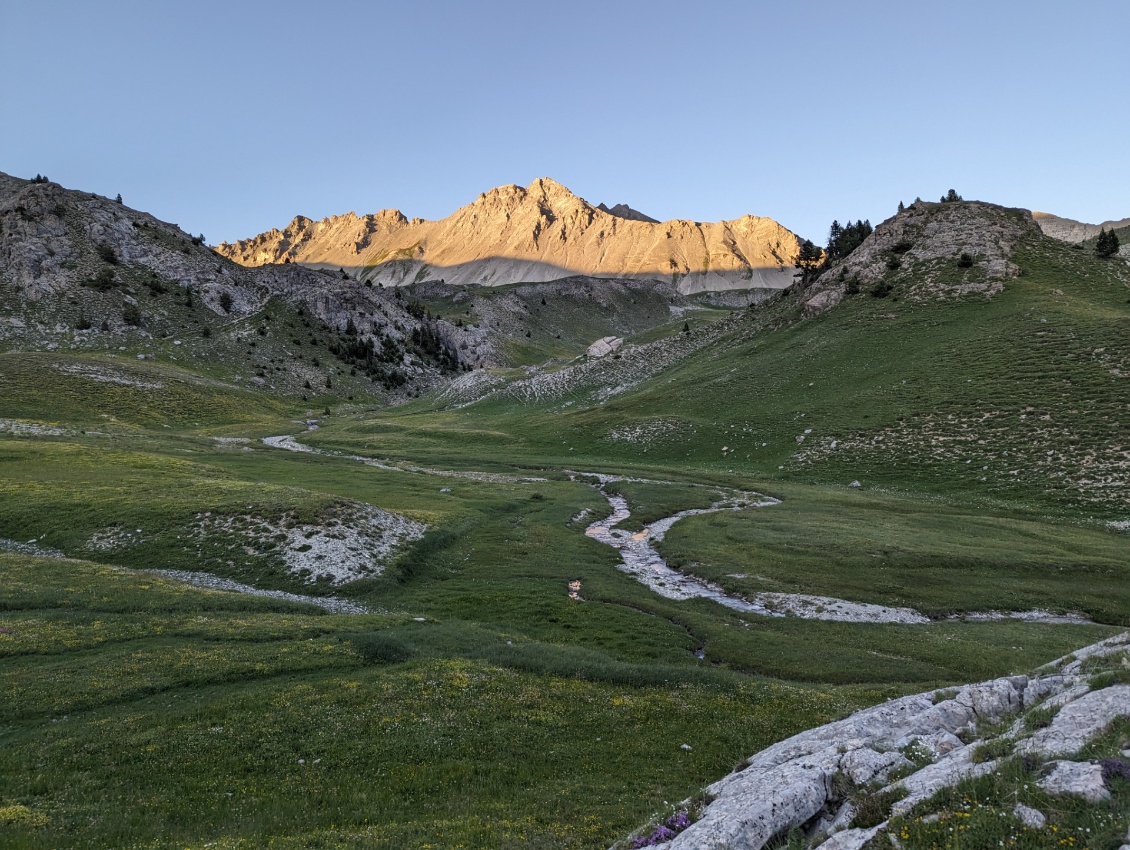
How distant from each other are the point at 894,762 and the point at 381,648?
21.3 m

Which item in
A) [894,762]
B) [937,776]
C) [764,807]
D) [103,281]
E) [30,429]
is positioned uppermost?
[103,281]

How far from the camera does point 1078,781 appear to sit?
7.99 metres

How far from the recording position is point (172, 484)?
55.7 metres

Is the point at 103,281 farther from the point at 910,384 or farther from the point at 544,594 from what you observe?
the point at 910,384

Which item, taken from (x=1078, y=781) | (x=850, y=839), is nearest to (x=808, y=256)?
(x=1078, y=781)

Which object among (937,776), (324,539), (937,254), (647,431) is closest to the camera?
(937,776)

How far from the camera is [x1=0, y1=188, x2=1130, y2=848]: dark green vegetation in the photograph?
620 inches

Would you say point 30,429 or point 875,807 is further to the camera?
point 30,429

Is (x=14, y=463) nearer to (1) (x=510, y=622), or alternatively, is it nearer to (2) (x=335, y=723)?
(1) (x=510, y=622)

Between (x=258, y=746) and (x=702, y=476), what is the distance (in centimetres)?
7015

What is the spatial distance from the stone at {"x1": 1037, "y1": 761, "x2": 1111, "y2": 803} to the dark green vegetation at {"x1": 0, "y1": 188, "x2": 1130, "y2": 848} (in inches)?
37.4

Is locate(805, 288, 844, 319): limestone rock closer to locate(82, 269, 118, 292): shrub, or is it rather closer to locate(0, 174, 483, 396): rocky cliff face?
locate(0, 174, 483, 396): rocky cliff face

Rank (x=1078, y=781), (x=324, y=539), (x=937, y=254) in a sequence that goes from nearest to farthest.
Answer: (x=1078, y=781) → (x=324, y=539) → (x=937, y=254)

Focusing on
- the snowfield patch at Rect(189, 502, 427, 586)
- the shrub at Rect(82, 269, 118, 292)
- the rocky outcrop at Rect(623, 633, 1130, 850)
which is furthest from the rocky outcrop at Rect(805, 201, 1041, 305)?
the shrub at Rect(82, 269, 118, 292)
